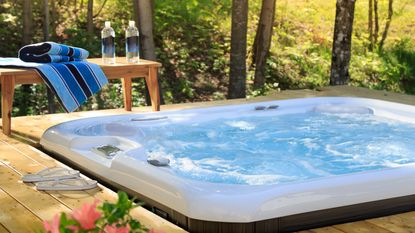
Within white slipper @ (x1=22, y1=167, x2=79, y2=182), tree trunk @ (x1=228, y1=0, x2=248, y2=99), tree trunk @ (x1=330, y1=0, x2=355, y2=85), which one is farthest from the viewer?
tree trunk @ (x1=228, y1=0, x2=248, y2=99)

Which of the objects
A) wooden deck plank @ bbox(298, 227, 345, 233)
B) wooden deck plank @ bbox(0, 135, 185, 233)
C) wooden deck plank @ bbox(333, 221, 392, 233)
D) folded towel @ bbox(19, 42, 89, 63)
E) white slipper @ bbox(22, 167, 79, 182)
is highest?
folded towel @ bbox(19, 42, 89, 63)

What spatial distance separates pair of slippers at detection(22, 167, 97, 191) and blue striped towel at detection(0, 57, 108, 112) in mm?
911

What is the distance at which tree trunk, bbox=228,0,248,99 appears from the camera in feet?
18.7

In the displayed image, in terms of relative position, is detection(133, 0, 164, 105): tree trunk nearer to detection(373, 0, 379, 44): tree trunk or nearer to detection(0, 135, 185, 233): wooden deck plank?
detection(0, 135, 185, 233): wooden deck plank

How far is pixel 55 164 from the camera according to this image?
2.92 meters

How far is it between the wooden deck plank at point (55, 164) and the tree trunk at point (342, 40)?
3.23 meters

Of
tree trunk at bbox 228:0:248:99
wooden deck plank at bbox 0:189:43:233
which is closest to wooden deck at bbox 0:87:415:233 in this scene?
wooden deck plank at bbox 0:189:43:233

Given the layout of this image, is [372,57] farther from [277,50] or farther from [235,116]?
[235,116]

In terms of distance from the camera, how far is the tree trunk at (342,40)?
559 cm

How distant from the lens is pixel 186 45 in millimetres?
7934

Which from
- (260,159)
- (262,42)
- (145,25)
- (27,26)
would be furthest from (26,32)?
(260,159)

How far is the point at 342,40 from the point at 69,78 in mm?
2894

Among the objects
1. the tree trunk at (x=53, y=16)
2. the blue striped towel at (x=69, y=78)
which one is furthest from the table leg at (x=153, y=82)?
the tree trunk at (x=53, y=16)

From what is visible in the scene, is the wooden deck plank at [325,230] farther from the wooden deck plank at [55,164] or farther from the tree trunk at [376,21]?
the tree trunk at [376,21]
